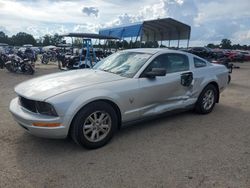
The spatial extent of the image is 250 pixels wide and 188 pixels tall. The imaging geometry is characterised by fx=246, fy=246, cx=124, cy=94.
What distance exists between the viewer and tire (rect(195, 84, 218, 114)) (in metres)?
5.41

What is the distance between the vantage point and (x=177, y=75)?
480 cm

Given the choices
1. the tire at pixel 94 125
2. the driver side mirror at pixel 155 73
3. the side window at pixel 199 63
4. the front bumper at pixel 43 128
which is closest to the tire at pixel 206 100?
the side window at pixel 199 63

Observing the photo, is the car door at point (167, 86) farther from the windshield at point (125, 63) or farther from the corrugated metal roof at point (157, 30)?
the corrugated metal roof at point (157, 30)

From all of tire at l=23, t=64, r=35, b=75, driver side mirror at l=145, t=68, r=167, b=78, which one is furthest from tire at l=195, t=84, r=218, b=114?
tire at l=23, t=64, r=35, b=75

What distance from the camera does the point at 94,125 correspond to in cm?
366

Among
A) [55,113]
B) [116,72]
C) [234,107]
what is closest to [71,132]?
[55,113]

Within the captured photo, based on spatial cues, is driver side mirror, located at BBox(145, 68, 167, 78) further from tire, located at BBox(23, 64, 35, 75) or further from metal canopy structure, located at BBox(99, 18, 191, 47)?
metal canopy structure, located at BBox(99, 18, 191, 47)

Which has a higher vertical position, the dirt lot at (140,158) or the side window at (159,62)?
the side window at (159,62)

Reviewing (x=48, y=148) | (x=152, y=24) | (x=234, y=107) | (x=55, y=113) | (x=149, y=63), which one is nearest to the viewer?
(x=55, y=113)

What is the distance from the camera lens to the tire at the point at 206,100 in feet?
17.8

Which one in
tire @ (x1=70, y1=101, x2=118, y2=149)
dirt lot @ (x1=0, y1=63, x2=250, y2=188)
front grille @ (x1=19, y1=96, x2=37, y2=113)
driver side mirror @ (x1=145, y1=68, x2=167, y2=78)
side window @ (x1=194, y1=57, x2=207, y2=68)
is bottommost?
dirt lot @ (x1=0, y1=63, x2=250, y2=188)

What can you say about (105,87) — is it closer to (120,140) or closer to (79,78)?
(79,78)

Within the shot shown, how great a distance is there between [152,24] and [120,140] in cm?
2168

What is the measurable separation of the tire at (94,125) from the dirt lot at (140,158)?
16 cm
